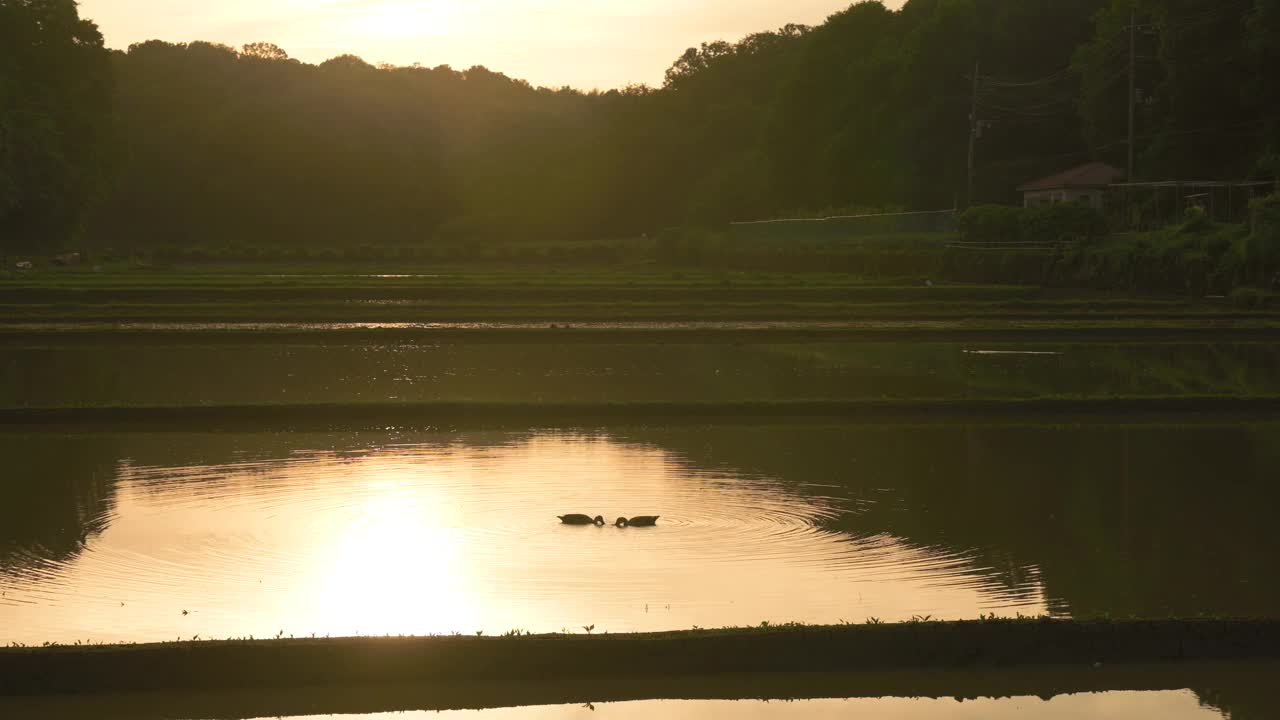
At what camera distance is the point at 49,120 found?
6550 centimetres

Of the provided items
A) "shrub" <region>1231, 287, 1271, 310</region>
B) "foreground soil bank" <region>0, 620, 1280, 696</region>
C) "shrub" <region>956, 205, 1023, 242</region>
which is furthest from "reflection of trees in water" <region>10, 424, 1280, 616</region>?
"shrub" <region>956, 205, 1023, 242</region>

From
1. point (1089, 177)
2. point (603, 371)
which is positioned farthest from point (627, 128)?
point (603, 371)

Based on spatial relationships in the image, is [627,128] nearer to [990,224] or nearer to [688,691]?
[990,224]

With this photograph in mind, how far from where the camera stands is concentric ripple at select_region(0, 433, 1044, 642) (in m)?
8.86

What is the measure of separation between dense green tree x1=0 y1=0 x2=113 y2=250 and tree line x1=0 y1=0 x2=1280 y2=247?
0.13m

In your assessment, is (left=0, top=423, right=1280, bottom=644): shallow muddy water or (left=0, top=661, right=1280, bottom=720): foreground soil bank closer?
(left=0, top=661, right=1280, bottom=720): foreground soil bank

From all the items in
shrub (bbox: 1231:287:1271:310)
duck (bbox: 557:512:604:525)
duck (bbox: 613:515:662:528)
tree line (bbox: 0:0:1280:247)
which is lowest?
shrub (bbox: 1231:287:1271:310)

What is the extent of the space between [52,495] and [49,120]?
58.0 m

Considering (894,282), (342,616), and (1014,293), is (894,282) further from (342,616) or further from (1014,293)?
(342,616)

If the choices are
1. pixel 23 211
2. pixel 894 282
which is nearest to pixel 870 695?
pixel 894 282

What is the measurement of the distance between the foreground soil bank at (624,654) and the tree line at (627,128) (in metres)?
41.9

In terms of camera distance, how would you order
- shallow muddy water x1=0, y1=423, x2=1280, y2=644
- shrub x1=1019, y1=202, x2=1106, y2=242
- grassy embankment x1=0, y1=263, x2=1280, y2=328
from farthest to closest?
1. shrub x1=1019, y1=202, x2=1106, y2=242
2. grassy embankment x1=0, y1=263, x2=1280, y2=328
3. shallow muddy water x1=0, y1=423, x2=1280, y2=644

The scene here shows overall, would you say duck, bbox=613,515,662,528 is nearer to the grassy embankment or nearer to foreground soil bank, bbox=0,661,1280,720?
foreground soil bank, bbox=0,661,1280,720

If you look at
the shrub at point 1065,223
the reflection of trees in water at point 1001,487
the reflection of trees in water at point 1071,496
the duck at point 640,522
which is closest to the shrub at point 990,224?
the shrub at point 1065,223
